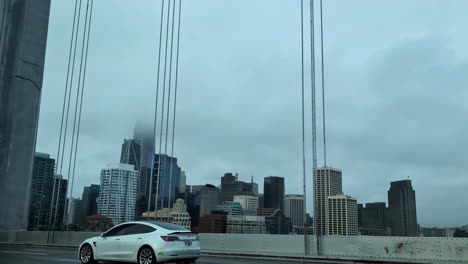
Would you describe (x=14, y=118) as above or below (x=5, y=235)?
above

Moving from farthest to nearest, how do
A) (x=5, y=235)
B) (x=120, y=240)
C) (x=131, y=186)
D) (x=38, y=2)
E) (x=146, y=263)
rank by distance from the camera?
1. (x=131, y=186)
2. (x=38, y=2)
3. (x=5, y=235)
4. (x=120, y=240)
5. (x=146, y=263)

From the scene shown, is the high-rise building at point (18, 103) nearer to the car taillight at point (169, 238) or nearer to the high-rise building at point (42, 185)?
the high-rise building at point (42, 185)

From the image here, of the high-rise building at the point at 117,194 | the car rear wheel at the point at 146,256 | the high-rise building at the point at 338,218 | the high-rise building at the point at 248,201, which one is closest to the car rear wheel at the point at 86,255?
the car rear wheel at the point at 146,256

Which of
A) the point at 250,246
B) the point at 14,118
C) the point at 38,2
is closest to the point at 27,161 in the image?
the point at 14,118

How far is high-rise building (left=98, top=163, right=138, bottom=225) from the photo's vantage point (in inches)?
3477

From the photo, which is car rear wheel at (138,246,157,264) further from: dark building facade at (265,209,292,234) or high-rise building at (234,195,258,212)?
Answer: high-rise building at (234,195,258,212)

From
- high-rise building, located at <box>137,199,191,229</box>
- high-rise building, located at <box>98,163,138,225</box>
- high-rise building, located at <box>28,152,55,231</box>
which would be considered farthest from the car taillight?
high-rise building, located at <box>98,163,138,225</box>

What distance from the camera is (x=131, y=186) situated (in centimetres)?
11644

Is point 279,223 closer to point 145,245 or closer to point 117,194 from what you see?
point 117,194

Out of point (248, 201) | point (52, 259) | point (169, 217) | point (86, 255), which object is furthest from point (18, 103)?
point (248, 201)

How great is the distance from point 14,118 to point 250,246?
16.7 metres

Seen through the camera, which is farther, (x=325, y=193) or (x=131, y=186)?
(x=131, y=186)

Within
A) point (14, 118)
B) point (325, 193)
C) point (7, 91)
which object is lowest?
point (325, 193)

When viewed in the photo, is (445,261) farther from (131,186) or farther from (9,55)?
(131,186)
